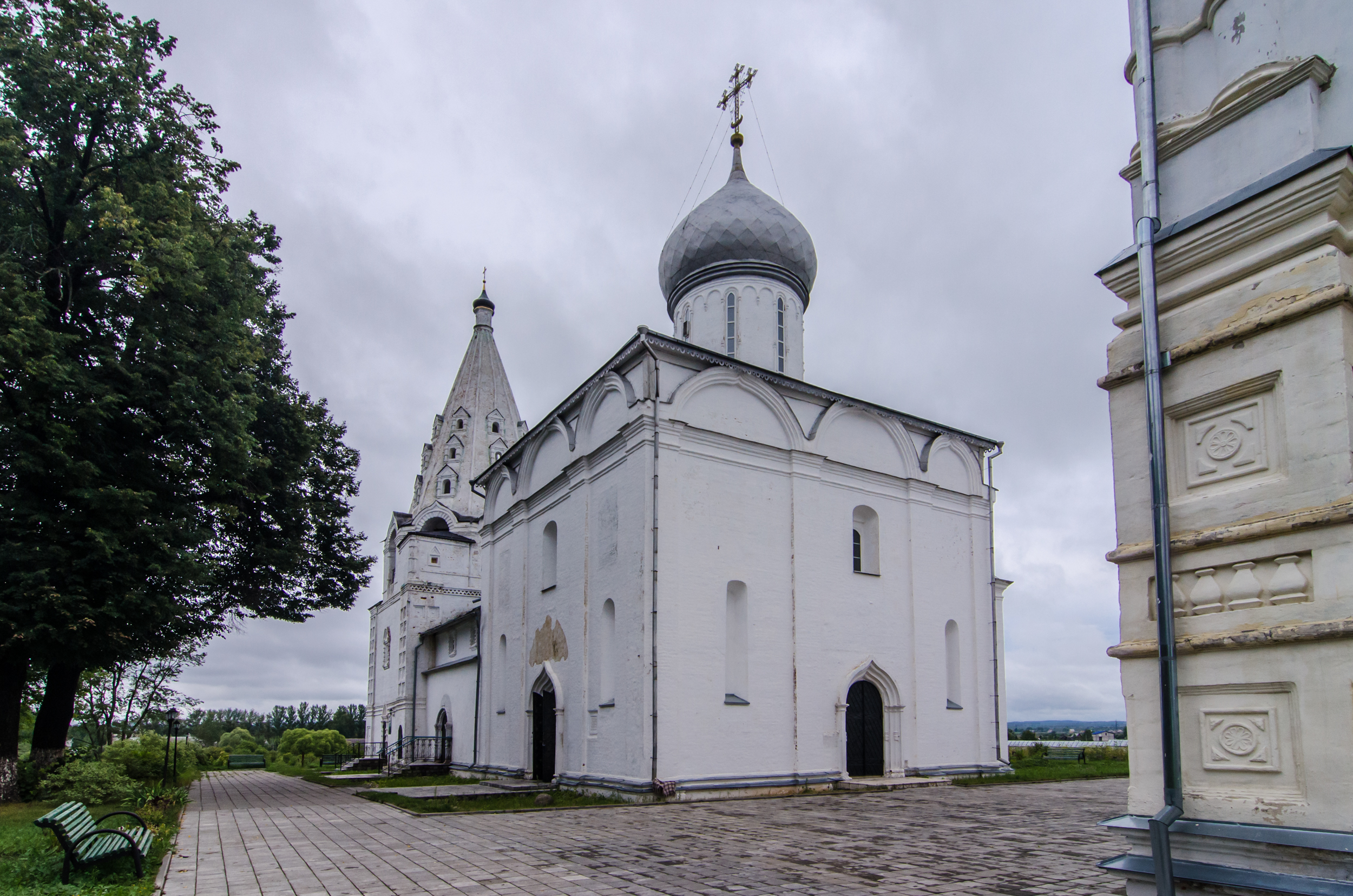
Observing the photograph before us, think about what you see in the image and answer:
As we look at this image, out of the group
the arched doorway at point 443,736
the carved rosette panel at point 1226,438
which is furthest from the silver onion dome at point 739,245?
the carved rosette panel at point 1226,438

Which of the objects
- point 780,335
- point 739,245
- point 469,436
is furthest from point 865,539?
point 469,436

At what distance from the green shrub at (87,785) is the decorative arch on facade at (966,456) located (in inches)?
647

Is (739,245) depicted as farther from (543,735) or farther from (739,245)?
(543,735)

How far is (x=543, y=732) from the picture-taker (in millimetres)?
18000

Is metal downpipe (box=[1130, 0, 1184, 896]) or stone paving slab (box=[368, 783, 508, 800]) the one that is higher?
metal downpipe (box=[1130, 0, 1184, 896])

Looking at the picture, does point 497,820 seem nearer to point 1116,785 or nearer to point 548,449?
point 548,449

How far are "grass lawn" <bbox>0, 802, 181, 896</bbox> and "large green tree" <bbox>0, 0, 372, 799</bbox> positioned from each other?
4231 millimetres

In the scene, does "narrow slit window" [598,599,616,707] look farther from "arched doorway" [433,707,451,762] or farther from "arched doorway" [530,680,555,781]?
"arched doorway" [433,707,451,762]

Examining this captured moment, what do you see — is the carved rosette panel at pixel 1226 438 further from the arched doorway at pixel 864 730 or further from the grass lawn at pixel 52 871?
the arched doorway at pixel 864 730

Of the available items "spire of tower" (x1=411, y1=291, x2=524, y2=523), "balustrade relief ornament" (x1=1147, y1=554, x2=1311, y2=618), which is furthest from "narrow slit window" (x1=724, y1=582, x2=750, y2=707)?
"spire of tower" (x1=411, y1=291, x2=524, y2=523)

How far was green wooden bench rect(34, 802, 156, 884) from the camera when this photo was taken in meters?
6.65

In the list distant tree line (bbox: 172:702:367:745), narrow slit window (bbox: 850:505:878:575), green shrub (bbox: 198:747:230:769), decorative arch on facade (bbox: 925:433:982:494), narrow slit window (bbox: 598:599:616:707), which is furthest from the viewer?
distant tree line (bbox: 172:702:367:745)

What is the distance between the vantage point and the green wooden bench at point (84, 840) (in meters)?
6.65

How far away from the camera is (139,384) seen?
13.9 meters
